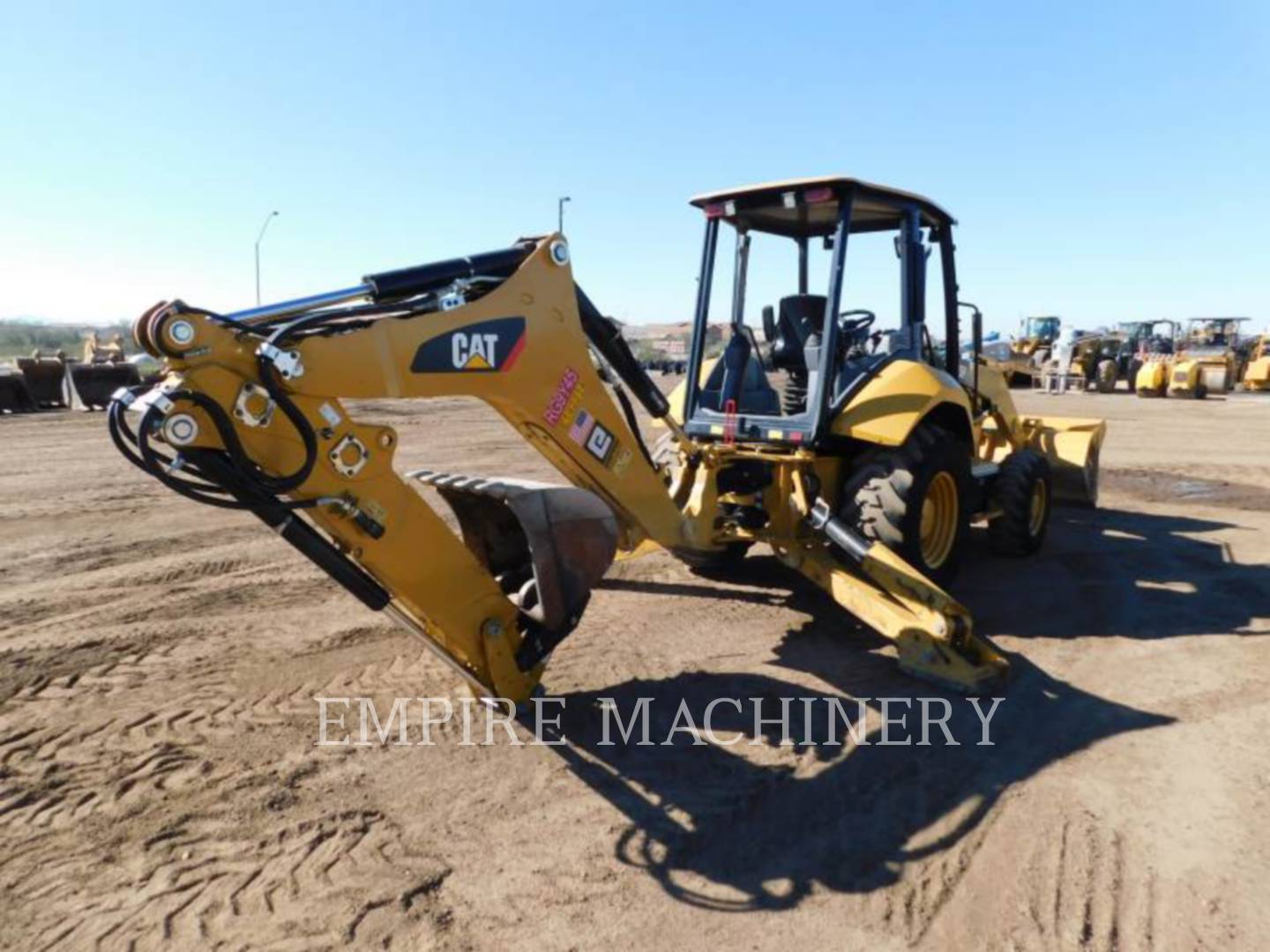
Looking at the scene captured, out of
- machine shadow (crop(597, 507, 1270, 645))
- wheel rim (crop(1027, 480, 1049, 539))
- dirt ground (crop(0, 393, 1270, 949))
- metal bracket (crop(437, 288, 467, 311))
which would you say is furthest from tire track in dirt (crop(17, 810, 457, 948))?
wheel rim (crop(1027, 480, 1049, 539))

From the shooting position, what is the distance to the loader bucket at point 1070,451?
8500 mm

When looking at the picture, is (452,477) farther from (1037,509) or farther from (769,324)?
(1037,509)

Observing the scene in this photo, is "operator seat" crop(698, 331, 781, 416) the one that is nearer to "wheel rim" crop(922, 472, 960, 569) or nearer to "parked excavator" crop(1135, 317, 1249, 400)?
"wheel rim" crop(922, 472, 960, 569)

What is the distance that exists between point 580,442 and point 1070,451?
6.17 metres

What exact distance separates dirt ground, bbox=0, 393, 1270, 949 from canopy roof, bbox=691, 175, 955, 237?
246 centimetres

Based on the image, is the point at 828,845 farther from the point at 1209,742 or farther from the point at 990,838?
the point at 1209,742

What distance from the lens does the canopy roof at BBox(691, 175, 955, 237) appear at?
17.1 ft

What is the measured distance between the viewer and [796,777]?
361cm

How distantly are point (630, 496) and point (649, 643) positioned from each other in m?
1.03

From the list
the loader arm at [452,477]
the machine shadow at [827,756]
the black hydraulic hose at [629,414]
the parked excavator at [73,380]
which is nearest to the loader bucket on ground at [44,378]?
the parked excavator at [73,380]

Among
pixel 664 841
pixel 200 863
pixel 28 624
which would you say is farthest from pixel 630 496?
pixel 28 624

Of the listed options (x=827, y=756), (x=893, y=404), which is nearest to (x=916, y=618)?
(x=827, y=756)

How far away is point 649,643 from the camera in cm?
503

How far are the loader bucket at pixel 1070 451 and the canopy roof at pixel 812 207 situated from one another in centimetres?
316
